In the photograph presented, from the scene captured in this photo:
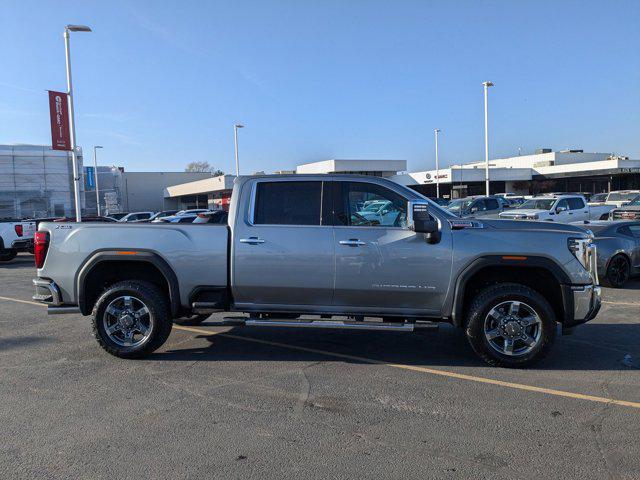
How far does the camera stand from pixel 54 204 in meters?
61.3

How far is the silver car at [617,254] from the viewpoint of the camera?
10711mm

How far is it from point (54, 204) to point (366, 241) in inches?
2529

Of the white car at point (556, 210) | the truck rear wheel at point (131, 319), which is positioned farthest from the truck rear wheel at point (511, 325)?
the white car at point (556, 210)

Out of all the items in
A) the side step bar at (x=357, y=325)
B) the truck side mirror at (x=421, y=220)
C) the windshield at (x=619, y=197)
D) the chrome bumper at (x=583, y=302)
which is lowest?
the side step bar at (x=357, y=325)

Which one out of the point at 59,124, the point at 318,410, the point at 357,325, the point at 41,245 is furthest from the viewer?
Answer: the point at 59,124

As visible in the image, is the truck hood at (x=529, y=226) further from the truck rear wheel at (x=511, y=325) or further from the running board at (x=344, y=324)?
the running board at (x=344, y=324)

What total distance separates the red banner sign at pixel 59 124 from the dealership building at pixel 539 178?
36898mm

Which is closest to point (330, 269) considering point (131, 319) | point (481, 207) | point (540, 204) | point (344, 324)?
point (344, 324)

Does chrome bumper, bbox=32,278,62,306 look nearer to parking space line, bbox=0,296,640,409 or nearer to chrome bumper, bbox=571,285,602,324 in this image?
parking space line, bbox=0,296,640,409

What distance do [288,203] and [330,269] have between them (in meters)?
0.92

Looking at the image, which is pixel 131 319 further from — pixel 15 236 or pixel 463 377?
pixel 15 236

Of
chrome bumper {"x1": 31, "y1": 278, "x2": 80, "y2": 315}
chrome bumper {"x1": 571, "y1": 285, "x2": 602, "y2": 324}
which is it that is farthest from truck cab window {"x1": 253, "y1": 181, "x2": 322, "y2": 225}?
chrome bumper {"x1": 571, "y1": 285, "x2": 602, "y2": 324}

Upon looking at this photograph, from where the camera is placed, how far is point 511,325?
5.49 m

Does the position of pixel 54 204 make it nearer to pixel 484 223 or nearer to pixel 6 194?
pixel 6 194
